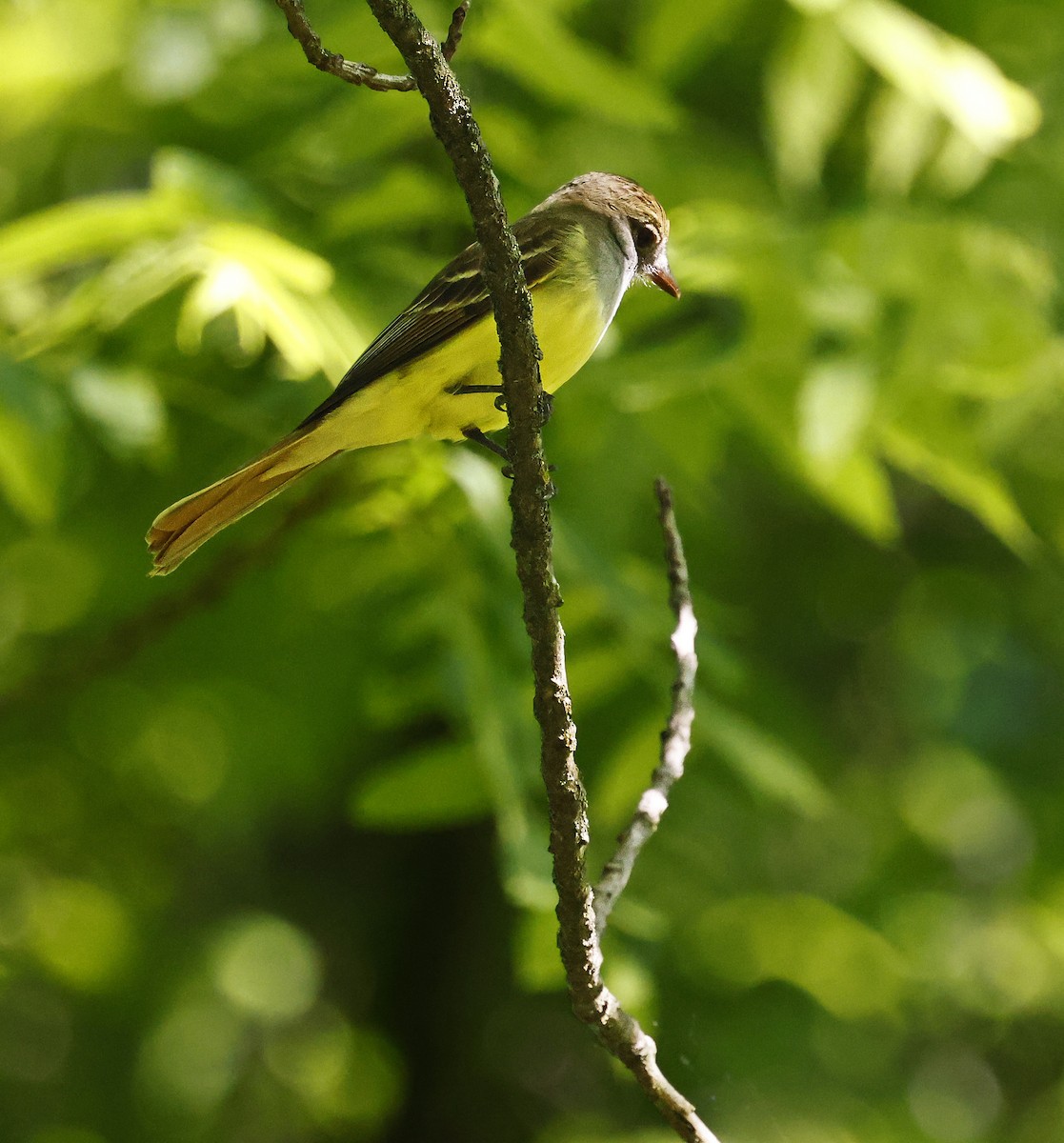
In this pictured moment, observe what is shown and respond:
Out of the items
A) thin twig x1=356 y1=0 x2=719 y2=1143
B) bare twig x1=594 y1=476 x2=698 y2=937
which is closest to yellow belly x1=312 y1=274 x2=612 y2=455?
bare twig x1=594 y1=476 x2=698 y2=937

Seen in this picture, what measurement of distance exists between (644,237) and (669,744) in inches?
71.1

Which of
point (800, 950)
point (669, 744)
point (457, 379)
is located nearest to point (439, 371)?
point (457, 379)

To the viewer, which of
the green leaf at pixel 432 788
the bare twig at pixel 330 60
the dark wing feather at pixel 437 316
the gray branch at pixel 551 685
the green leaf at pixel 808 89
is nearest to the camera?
the bare twig at pixel 330 60

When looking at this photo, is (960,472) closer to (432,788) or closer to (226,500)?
(432,788)

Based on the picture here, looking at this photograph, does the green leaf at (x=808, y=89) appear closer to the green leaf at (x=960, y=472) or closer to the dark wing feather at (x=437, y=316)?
the green leaf at (x=960, y=472)

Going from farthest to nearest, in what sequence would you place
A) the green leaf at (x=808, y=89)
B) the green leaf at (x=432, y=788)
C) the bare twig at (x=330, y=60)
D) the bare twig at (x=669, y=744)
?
the green leaf at (x=808, y=89)
the green leaf at (x=432, y=788)
the bare twig at (x=669, y=744)
the bare twig at (x=330, y=60)

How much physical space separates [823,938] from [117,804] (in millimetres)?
3493

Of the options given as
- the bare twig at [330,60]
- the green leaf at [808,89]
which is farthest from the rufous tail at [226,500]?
the green leaf at [808,89]

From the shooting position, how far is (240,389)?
15.4 ft

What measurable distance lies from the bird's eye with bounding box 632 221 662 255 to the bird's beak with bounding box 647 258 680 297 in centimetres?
7

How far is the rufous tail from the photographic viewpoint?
11.6 feet

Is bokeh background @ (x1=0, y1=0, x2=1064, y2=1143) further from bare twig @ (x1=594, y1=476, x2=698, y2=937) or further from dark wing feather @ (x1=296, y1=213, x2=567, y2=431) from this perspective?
bare twig @ (x1=594, y1=476, x2=698, y2=937)

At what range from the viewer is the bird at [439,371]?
358 cm

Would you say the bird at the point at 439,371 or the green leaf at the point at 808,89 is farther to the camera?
the green leaf at the point at 808,89
